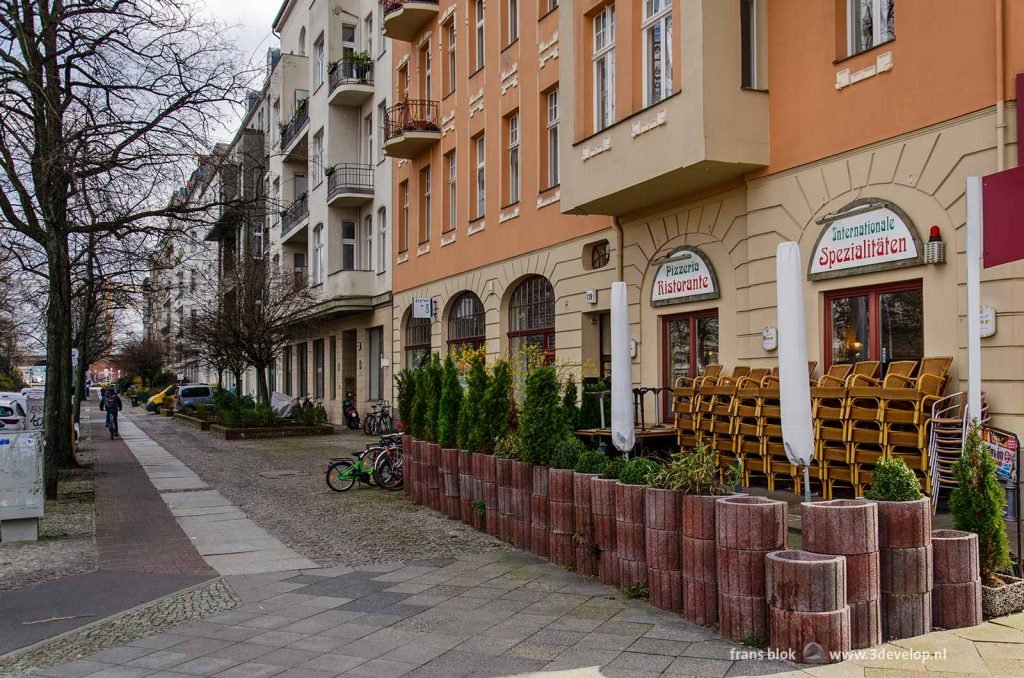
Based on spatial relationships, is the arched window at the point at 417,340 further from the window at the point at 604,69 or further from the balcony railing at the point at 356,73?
the window at the point at 604,69

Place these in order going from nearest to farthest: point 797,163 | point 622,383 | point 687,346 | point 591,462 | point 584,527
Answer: point 584,527 → point 591,462 → point 622,383 → point 797,163 → point 687,346

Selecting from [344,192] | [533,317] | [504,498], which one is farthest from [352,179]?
[504,498]

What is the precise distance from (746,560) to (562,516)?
8.82ft

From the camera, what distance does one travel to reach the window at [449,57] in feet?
78.4

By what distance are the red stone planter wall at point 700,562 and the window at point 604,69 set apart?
32.5 feet

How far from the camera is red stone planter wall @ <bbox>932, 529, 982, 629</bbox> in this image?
5.82 meters

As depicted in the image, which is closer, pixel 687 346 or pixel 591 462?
pixel 591 462

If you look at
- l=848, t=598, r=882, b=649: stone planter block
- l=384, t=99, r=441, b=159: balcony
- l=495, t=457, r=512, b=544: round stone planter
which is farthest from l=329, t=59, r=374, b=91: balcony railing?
l=848, t=598, r=882, b=649: stone planter block

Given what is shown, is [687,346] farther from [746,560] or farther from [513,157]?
[746,560]

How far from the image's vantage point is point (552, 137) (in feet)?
61.2

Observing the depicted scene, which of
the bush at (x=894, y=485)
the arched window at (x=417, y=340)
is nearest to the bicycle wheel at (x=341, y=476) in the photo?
the bush at (x=894, y=485)

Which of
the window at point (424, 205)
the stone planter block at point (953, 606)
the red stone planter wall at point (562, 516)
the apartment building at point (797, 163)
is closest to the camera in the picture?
the stone planter block at point (953, 606)

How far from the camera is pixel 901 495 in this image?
5859mm

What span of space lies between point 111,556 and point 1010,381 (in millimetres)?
9457
